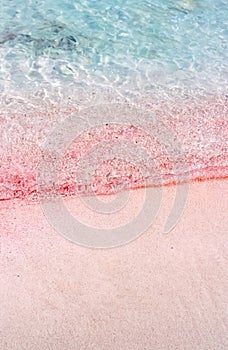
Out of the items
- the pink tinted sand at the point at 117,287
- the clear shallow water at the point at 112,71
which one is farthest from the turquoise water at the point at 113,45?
the pink tinted sand at the point at 117,287

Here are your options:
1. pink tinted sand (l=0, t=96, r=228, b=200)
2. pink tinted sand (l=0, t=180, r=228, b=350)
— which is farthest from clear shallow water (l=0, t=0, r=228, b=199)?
pink tinted sand (l=0, t=180, r=228, b=350)

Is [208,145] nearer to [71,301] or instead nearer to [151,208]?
[151,208]

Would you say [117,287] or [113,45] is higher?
[117,287]

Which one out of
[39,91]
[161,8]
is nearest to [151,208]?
[39,91]

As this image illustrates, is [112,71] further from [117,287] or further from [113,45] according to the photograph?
[117,287]

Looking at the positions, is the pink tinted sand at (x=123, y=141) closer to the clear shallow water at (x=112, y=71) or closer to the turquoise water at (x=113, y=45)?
the clear shallow water at (x=112, y=71)

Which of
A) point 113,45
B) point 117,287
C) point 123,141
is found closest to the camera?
point 117,287

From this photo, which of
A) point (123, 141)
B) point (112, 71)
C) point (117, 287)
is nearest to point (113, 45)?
point (112, 71)
